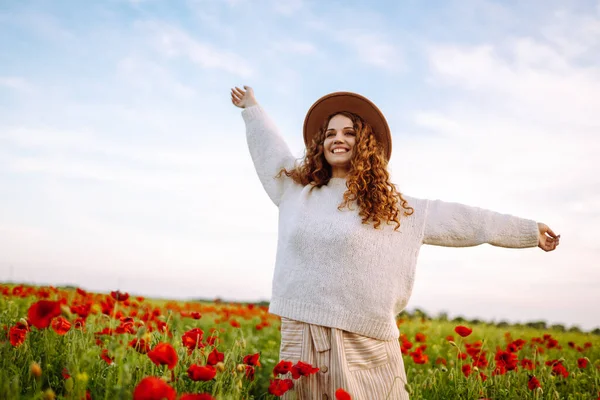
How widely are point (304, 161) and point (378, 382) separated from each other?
1.57 metres

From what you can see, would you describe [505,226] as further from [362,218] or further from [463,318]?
[463,318]

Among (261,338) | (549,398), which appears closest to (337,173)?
(549,398)

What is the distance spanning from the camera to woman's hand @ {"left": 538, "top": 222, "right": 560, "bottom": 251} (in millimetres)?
3607

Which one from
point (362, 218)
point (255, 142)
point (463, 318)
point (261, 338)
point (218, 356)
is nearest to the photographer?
point (218, 356)

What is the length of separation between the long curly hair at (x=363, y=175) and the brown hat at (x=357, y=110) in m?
0.04

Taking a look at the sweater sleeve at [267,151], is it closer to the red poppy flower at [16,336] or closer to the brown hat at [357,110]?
the brown hat at [357,110]

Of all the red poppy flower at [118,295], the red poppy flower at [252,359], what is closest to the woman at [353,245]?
the red poppy flower at [252,359]

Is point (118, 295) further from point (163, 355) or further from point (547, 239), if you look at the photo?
point (547, 239)

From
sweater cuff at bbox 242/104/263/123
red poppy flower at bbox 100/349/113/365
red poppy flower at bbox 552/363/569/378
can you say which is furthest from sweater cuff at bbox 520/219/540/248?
red poppy flower at bbox 100/349/113/365

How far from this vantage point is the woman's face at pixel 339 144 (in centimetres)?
361

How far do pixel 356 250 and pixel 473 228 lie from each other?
82 cm

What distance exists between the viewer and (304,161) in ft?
12.5

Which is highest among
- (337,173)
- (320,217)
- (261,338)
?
(337,173)

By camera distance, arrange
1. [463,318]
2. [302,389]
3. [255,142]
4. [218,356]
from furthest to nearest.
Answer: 1. [463,318]
2. [255,142]
3. [302,389]
4. [218,356]
